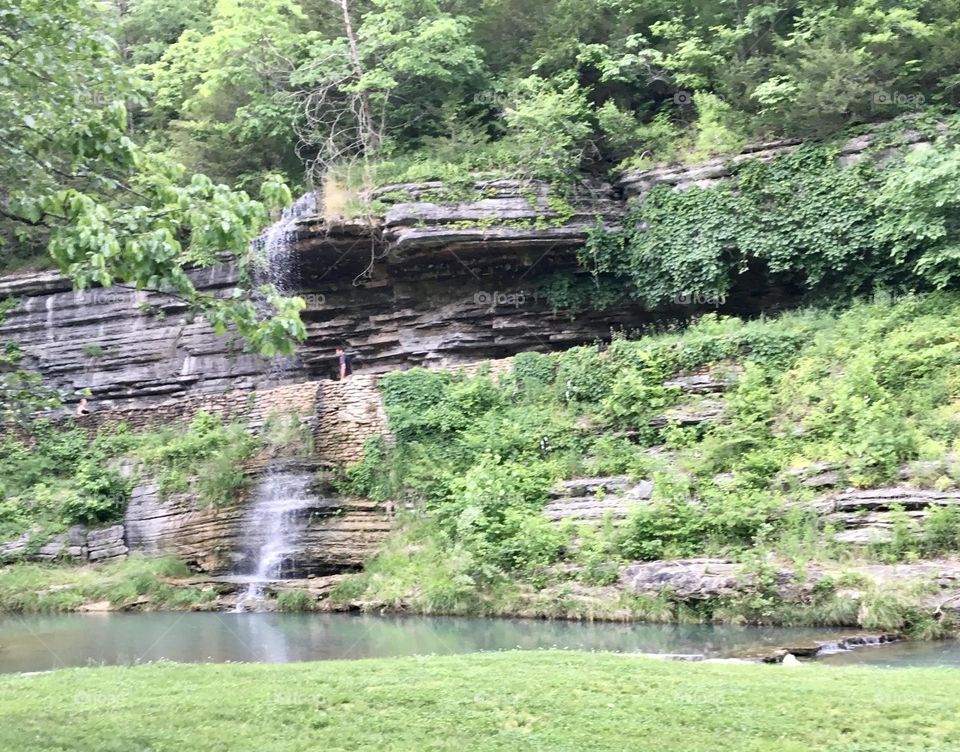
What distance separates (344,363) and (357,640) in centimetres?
1306

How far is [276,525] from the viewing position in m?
17.7

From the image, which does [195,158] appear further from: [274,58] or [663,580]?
[663,580]

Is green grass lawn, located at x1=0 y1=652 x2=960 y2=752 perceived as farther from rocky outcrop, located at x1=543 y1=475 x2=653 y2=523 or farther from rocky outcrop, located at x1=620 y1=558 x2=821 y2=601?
rocky outcrop, located at x1=543 y1=475 x2=653 y2=523

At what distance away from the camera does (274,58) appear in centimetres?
2577

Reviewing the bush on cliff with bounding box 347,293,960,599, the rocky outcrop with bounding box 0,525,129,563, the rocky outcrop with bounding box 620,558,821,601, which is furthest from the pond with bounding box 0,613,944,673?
the rocky outcrop with bounding box 0,525,129,563

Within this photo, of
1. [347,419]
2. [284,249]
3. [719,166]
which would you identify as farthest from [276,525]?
[719,166]

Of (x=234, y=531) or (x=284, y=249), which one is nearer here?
(x=234, y=531)

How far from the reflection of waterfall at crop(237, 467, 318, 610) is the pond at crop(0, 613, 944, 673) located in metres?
2.16

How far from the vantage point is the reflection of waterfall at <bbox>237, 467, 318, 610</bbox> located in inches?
668

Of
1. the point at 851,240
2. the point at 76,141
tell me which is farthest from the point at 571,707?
the point at 851,240

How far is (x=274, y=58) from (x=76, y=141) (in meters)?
21.3

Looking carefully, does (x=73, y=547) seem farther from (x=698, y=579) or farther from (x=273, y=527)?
(x=698, y=579)

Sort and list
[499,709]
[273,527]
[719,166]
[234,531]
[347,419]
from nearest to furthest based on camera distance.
Answer: [499,709], [273,527], [234,531], [347,419], [719,166]

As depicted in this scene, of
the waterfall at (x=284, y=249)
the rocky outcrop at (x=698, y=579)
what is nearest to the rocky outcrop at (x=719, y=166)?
the waterfall at (x=284, y=249)
